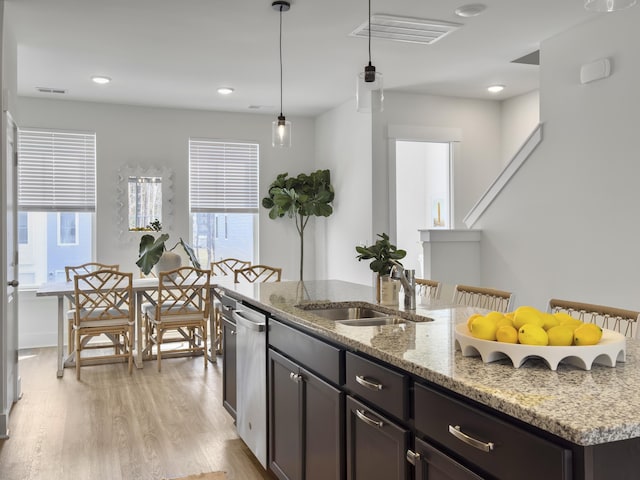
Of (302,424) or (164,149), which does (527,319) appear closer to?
(302,424)

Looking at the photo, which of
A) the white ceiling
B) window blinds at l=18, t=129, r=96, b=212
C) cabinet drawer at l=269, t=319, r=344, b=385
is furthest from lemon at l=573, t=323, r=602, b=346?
window blinds at l=18, t=129, r=96, b=212

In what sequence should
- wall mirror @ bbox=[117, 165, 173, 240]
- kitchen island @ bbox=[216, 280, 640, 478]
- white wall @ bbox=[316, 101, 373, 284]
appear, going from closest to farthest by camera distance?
kitchen island @ bbox=[216, 280, 640, 478] < white wall @ bbox=[316, 101, 373, 284] < wall mirror @ bbox=[117, 165, 173, 240]

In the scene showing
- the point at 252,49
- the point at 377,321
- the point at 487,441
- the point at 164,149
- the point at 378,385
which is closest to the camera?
the point at 487,441

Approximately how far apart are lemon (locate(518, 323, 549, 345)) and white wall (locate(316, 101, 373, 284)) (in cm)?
471

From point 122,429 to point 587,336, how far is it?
311 centimetres

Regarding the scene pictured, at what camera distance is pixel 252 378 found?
304 cm

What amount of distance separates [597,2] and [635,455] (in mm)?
1511

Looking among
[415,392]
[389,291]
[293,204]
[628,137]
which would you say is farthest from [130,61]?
[415,392]

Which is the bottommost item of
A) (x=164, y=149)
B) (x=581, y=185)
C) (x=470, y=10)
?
(x=581, y=185)

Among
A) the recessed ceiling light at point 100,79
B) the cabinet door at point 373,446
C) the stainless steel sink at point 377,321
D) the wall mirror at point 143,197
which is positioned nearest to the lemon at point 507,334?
the cabinet door at point 373,446

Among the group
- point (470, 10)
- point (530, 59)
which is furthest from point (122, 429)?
point (530, 59)

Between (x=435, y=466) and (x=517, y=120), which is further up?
(x=517, y=120)

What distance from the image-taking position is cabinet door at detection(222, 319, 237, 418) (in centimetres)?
345

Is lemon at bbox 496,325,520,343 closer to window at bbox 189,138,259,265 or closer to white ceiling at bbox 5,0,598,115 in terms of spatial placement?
white ceiling at bbox 5,0,598,115
